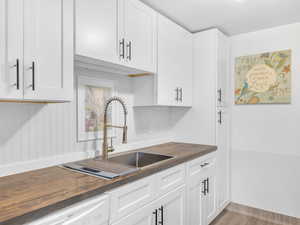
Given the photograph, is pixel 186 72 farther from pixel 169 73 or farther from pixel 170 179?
pixel 170 179

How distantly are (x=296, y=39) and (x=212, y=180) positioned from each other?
1.87 metres

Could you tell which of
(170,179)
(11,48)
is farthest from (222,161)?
(11,48)

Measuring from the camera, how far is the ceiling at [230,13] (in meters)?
2.04

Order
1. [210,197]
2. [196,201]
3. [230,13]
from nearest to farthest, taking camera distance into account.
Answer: [196,201]
[230,13]
[210,197]

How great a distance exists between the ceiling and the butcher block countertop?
1544mm

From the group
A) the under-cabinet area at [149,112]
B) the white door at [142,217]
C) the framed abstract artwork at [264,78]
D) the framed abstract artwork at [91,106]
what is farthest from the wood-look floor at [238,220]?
the framed abstract artwork at [91,106]

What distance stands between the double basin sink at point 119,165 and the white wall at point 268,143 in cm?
141

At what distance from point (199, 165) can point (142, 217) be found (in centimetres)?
90

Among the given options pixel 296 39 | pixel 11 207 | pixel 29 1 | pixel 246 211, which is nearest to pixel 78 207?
pixel 11 207

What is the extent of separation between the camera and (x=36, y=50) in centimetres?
117

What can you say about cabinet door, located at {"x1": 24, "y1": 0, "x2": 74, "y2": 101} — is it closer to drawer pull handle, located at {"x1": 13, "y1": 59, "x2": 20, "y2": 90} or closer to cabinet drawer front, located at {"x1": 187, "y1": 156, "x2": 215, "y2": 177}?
drawer pull handle, located at {"x1": 13, "y1": 59, "x2": 20, "y2": 90}

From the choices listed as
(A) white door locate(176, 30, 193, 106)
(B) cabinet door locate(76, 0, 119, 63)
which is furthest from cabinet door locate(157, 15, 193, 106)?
(B) cabinet door locate(76, 0, 119, 63)

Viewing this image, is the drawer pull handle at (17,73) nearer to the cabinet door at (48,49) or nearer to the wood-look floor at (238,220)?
the cabinet door at (48,49)

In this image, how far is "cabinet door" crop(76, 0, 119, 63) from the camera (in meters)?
1.41
